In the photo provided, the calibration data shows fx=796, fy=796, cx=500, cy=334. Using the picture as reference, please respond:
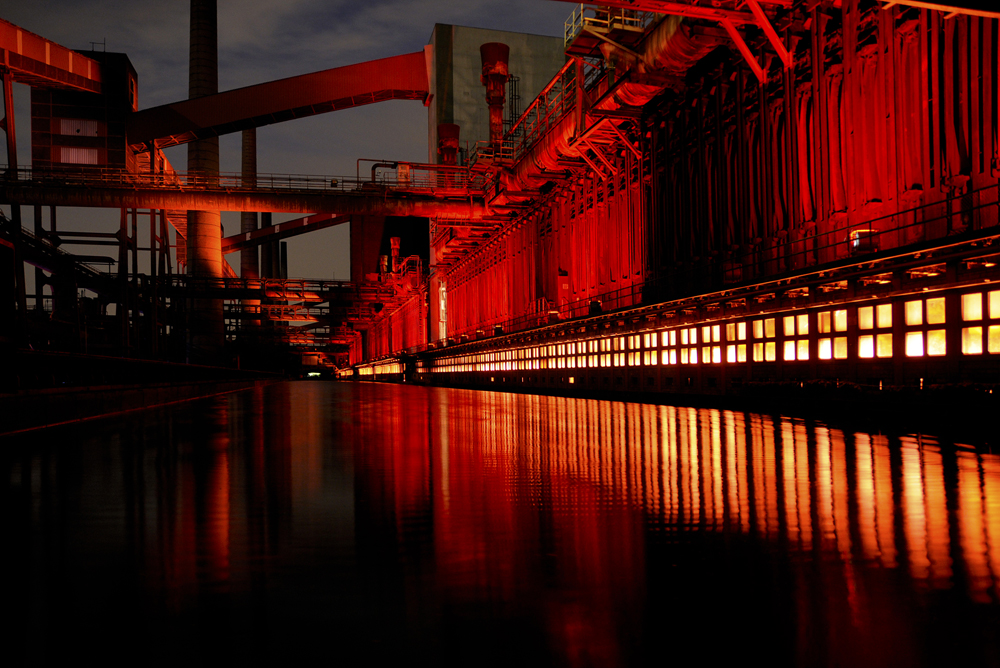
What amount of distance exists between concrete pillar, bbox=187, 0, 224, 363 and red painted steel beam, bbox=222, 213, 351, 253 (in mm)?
22882

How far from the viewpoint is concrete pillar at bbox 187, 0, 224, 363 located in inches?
2330

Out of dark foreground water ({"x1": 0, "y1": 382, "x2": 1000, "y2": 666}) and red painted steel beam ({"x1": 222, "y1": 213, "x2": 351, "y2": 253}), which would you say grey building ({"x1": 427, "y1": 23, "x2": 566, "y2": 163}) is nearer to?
red painted steel beam ({"x1": 222, "y1": 213, "x2": 351, "y2": 253})

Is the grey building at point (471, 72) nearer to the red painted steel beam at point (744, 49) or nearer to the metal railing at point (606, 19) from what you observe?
the metal railing at point (606, 19)

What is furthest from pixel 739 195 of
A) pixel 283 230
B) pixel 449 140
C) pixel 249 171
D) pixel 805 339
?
pixel 249 171

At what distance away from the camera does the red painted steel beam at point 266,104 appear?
194ft

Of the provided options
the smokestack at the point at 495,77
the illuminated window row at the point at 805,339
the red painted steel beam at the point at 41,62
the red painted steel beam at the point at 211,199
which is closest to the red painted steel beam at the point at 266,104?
the red painted steel beam at the point at 41,62

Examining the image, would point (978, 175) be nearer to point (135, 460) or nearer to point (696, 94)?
point (696, 94)

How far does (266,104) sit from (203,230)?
11.0 meters

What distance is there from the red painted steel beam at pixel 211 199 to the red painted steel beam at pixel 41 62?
8781mm

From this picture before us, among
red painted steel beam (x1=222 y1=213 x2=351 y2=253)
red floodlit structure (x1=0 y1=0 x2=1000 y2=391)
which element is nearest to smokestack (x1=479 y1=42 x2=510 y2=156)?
red floodlit structure (x1=0 y1=0 x2=1000 y2=391)

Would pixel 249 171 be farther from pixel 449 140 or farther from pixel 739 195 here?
pixel 739 195

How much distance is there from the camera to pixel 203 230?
2330 inches

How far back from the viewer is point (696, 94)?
27.0 meters

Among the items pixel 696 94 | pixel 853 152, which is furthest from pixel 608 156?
pixel 853 152
